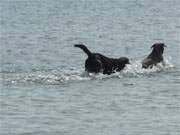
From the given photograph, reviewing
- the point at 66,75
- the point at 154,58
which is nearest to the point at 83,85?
the point at 66,75

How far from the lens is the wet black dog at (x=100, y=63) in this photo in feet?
74.1

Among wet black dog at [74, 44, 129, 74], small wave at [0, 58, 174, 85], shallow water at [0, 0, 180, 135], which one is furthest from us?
wet black dog at [74, 44, 129, 74]

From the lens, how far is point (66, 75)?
74.8 ft

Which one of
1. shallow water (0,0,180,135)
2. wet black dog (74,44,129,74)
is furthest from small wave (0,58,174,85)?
wet black dog (74,44,129,74)

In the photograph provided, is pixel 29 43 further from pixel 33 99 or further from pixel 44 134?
pixel 44 134

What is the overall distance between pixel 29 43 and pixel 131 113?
15.7 metres

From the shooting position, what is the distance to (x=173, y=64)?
25.9 meters

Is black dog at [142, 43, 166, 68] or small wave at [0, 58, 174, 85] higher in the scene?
black dog at [142, 43, 166, 68]

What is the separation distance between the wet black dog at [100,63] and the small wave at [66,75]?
0.42ft

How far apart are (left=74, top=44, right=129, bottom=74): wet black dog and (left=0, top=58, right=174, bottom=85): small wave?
0.42ft

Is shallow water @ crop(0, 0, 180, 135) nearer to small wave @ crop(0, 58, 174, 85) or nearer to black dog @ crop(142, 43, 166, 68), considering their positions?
small wave @ crop(0, 58, 174, 85)

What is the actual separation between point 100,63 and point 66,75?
89 cm

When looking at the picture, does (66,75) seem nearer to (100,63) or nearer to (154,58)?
(100,63)

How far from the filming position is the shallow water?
16500mm
